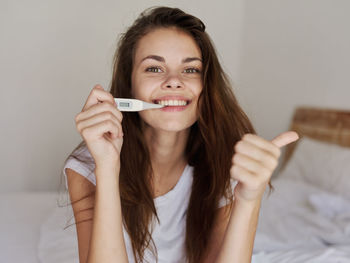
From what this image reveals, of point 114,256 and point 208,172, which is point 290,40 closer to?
point 208,172

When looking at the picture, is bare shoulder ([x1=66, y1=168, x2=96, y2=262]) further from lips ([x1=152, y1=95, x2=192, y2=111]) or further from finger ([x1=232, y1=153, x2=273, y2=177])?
finger ([x1=232, y1=153, x2=273, y2=177])

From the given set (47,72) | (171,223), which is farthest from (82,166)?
(47,72)

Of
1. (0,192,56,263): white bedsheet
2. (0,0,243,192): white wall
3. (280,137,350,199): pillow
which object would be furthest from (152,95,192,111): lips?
(0,0,243,192): white wall

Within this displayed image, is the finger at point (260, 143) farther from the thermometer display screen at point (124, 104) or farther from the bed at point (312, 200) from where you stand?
the bed at point (312, 200)

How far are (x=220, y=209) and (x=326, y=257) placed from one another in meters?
0.41

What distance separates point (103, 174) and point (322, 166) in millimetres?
1443

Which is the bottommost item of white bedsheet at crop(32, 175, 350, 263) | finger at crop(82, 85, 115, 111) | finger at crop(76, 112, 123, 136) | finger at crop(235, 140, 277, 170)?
white bedsheet at crop(32, 175, 350, 263)

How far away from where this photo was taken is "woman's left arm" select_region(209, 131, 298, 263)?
0.72 m

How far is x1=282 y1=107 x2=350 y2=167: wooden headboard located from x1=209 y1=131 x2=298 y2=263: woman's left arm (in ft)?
4.59

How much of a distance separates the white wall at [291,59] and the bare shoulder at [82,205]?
1650 millimetres

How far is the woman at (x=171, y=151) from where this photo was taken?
1.13 meters

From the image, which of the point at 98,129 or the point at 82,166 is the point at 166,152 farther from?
the point at 98,129

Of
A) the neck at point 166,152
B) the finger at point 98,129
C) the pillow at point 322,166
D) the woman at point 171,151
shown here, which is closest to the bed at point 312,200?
the pillow at point 322,166

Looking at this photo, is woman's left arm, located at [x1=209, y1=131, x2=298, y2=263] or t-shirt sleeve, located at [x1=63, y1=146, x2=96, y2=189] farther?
t-shirt sleeve, located at [x1=63, y1=146, x2=96, y2=189]
